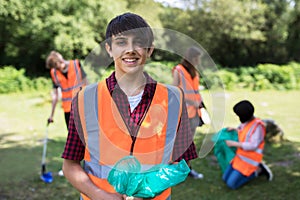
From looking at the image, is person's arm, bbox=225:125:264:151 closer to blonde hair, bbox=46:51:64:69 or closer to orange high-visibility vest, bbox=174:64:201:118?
orange high-visibility vest, bbox=174:64:201:118

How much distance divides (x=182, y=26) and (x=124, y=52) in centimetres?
2000

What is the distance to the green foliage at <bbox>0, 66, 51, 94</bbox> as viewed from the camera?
532 inches

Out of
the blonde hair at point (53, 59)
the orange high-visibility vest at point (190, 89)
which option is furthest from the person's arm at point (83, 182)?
the blonde hair at point (53, 59)

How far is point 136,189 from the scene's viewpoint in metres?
1.48

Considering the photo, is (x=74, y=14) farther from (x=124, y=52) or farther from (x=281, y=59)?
(x=281, y=59)

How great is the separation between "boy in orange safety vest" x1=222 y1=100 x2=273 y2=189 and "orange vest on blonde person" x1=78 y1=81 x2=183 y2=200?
10.6 ft

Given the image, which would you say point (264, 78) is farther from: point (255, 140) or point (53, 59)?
point (53, 59)

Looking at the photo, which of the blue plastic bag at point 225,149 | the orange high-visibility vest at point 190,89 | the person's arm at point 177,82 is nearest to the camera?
the person's arm at point 177,82

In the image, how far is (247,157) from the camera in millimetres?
Answer: 4855

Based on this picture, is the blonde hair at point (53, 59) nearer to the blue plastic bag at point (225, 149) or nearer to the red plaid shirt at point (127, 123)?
the blue plastic bag at point (225, 149)

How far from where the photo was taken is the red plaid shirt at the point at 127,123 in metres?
1.59

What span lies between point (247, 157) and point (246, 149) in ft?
0.59

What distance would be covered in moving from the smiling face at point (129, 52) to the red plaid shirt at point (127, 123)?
11 centimetres

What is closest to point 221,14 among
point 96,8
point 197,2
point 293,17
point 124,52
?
point 197,2
